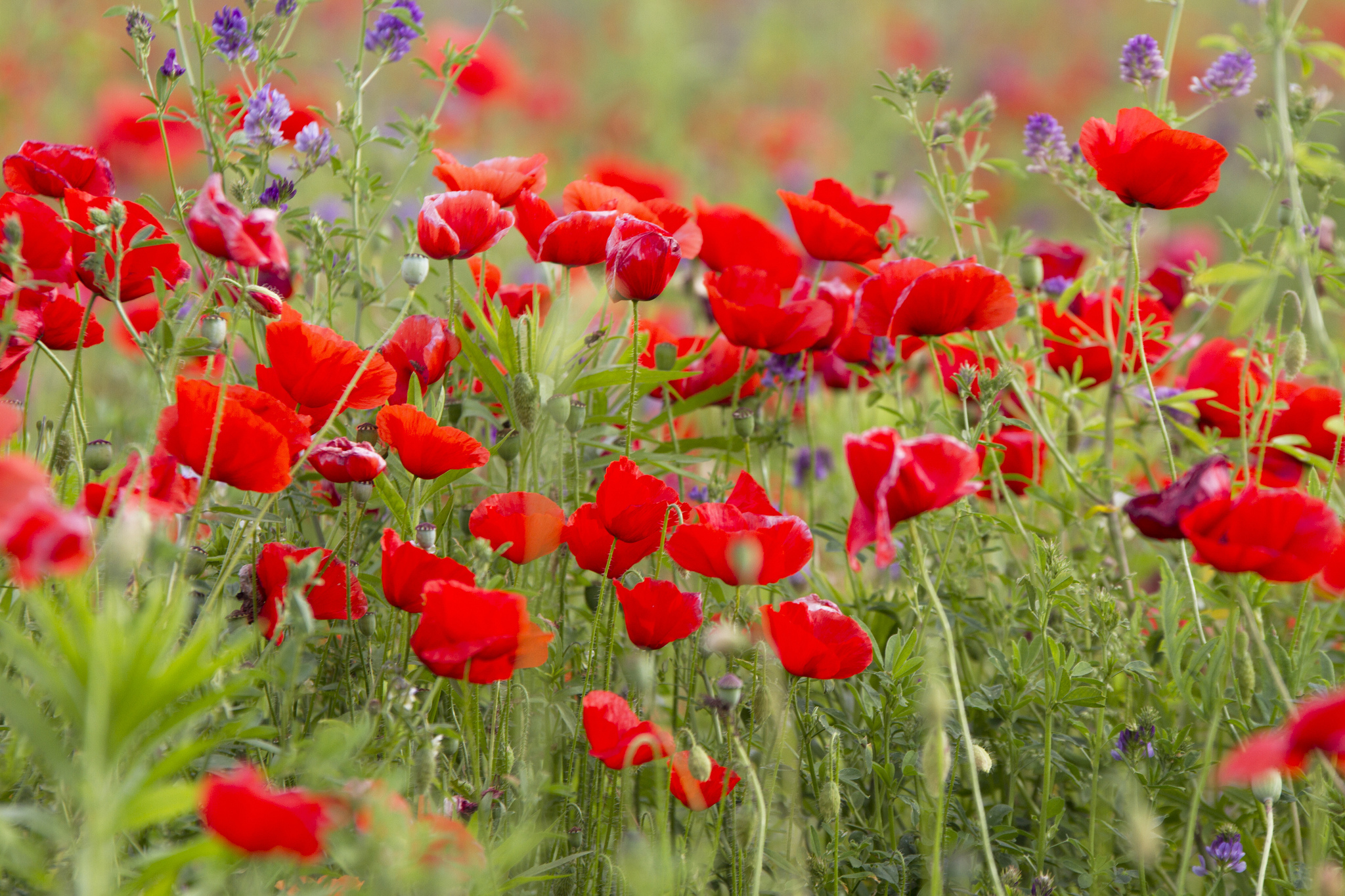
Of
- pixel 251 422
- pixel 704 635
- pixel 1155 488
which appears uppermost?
pixel 1155 488

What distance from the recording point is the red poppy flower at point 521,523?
115cm

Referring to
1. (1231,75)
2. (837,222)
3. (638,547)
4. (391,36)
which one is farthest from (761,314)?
(1231,75)

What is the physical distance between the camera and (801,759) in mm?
1360

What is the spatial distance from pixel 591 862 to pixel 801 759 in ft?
0.99

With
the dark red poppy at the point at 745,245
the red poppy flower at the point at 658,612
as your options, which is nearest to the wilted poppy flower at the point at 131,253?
the red poppy flower at the point at 658,612

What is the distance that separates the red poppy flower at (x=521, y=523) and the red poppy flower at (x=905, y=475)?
35 cm

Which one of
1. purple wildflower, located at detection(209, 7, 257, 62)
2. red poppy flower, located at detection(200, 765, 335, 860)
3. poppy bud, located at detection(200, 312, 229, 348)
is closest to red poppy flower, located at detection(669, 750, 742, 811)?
red poppy flower, located at detection(200, 765, 335, 860)

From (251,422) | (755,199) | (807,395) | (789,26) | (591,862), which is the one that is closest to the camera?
(251,422)

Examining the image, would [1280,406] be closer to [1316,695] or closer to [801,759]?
[1316,695]

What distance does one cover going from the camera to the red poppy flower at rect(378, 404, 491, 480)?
1.13 metres

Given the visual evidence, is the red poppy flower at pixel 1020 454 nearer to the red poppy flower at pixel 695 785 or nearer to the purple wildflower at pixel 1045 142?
the purple wildflower at pixel 1045 142

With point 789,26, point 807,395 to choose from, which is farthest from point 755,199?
point 807,395

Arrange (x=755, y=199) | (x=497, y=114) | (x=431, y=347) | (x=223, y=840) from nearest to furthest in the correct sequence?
1. (x=223, y=840)
2. (x=431, y=347)
3. (x=755, y=199)
4. (x=497, y=114)

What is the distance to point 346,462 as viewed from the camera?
1109 mm
